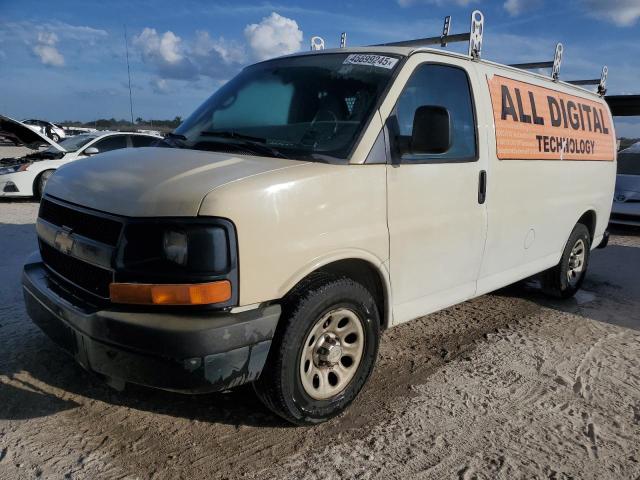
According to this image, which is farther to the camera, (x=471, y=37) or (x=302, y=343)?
(x=471, y=37)

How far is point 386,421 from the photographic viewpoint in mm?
3055

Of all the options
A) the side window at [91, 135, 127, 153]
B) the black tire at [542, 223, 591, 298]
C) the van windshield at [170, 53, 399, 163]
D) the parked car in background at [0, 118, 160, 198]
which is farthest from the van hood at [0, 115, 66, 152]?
the black tire at [542, 223, 591, 298]

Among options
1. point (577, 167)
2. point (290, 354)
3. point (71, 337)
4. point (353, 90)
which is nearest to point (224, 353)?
point (290, 354)

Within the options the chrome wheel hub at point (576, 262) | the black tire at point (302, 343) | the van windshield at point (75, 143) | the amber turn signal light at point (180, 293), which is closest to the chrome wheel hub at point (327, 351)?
the black tire at point (302, 343)

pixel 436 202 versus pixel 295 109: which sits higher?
pixel 295 109

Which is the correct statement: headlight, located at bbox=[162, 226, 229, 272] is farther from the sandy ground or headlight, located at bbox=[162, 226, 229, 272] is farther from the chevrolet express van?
the sandy ground

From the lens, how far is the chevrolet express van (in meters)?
2.42

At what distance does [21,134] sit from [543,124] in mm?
9548

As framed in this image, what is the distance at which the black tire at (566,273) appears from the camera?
5.34 m

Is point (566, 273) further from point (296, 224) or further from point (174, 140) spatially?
point (174, 140)

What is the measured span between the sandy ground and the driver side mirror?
5.19 ft

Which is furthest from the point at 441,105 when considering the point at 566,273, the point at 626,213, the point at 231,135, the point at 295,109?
the point at 626,213

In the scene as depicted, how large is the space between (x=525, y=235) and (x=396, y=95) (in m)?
1.94

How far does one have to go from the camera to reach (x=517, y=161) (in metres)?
4.09
